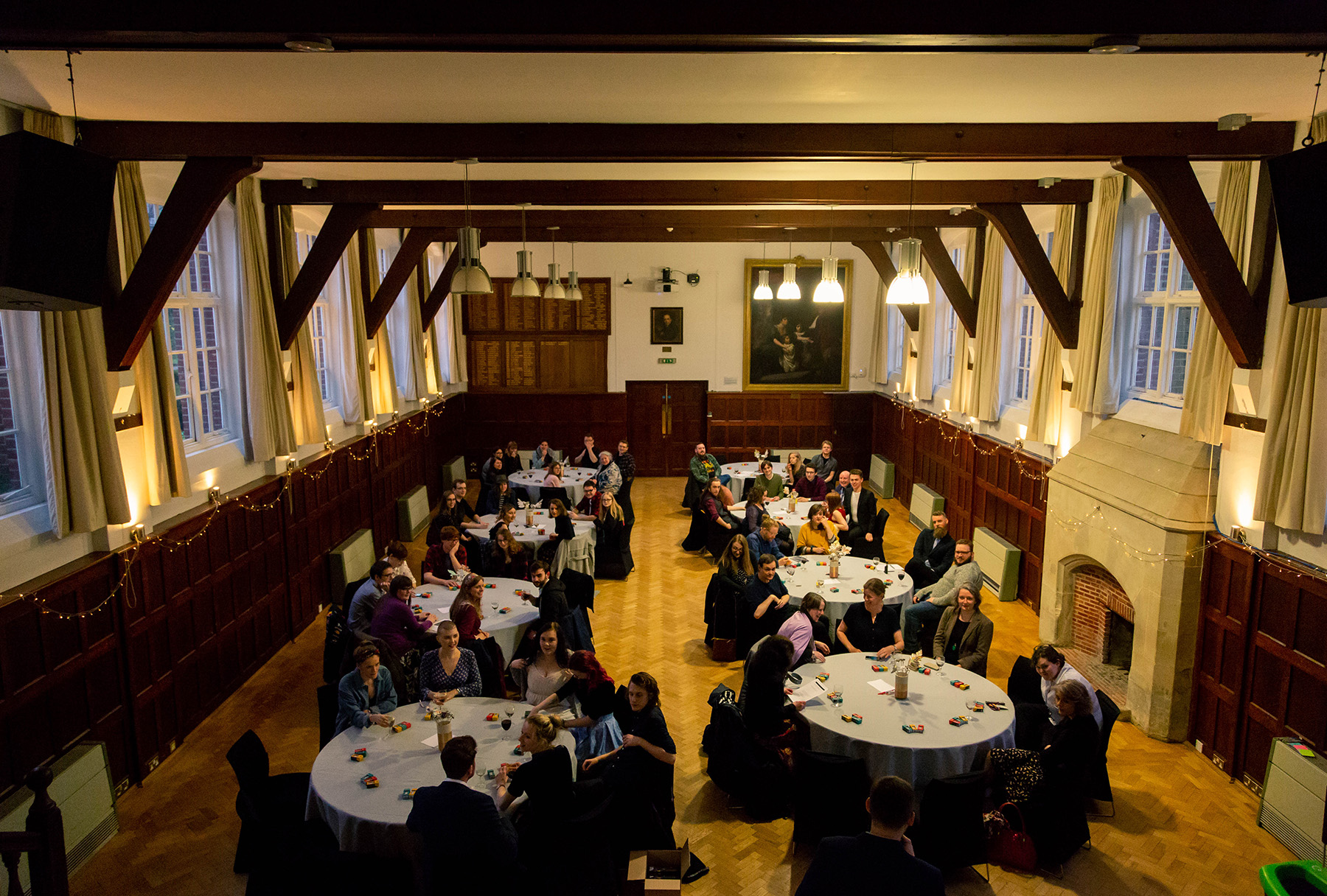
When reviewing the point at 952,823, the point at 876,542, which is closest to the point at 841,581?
the point at 876,542

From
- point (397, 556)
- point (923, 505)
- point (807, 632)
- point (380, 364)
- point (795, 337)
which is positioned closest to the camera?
point (807, 632)

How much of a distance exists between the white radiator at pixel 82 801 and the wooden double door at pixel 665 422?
39.8ft

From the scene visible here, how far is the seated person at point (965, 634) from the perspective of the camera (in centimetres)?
623

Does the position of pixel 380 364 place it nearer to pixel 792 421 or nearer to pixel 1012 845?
pixel 792 421

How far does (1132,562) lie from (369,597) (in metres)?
6.27

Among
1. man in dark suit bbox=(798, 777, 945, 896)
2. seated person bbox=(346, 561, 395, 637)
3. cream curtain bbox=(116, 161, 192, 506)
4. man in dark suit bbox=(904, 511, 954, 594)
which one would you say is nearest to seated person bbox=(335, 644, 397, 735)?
seated person bbox=(346, 561, 395, 637)

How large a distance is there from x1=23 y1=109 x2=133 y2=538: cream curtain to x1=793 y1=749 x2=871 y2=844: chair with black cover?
4.74 m

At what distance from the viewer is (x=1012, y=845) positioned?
16.4ft

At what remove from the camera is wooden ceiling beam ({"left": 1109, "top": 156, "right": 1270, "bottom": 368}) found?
17.8 feet

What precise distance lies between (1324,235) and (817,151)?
3.09 metres

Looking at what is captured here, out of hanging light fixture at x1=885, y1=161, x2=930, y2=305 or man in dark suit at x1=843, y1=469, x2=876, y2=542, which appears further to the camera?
man in dark suit at x1=843, y1=469, x2=876, y2=542

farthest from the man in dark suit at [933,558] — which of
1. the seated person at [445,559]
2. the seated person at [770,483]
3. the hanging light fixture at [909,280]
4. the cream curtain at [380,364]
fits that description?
the cream curtain at [380,364]

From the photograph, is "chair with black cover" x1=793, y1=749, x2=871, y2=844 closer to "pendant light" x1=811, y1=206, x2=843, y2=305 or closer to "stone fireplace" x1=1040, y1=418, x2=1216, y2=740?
"stone fireplace" x1=1040, y1=418, x2=1216, y2=740

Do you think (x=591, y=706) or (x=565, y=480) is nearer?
(x=591, y=706)
